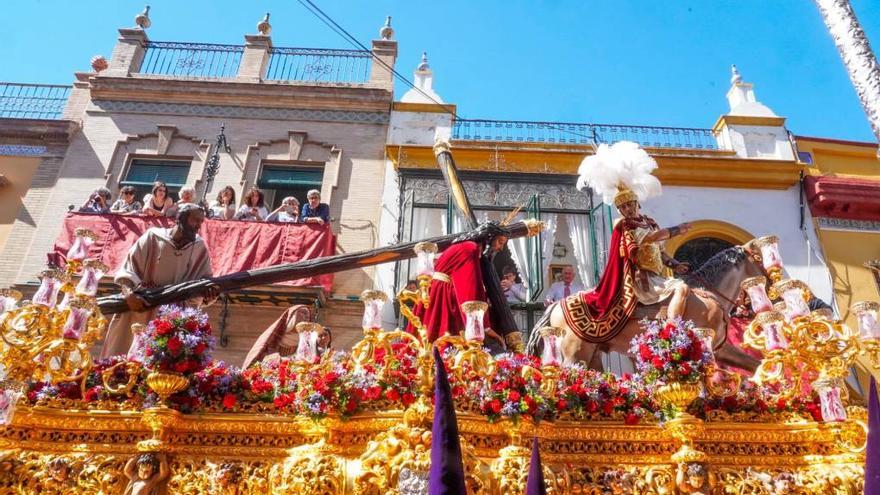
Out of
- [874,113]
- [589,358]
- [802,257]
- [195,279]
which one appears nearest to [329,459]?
[195,279]

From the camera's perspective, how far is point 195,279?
6527 millimetres

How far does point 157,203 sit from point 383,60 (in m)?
6.86

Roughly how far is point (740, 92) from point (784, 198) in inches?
139

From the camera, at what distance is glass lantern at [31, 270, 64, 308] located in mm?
4602

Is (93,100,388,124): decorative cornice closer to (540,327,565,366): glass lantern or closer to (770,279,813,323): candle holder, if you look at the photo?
(540,327,565,366): glass lantern

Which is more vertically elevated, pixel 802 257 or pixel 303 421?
pixel 802 257

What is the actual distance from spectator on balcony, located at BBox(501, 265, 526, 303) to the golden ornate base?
6.07 meters

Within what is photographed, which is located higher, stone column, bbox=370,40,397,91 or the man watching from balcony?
stone column, bbox=370,40,397,91

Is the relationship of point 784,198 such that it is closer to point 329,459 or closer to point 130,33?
point 329,459

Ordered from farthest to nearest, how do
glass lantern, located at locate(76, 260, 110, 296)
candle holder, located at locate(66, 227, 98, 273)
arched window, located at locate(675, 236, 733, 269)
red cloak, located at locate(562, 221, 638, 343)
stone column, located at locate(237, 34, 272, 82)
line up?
stone column, located at locate(237, 34, 272, 82)
arched window, located at locate(675, 236, 733, 269)
red cloak, located at locate(562, 221, 638, 343)
candle holder, located at locate(66, 227, 98, 273)
glass lantern, located at locate(76, 260, 110, 296)

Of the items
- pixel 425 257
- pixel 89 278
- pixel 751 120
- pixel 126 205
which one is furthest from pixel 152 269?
pixel 751 120

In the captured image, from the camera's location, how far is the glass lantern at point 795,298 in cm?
470

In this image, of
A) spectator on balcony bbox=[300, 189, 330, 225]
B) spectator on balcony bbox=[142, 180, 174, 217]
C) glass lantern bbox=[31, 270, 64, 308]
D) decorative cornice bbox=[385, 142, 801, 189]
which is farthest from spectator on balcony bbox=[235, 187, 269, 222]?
glass lantern bbox=[31, 270, 64, 308]

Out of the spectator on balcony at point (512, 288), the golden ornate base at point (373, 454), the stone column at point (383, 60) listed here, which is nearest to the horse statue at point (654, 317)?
the golden ornate base at point (373, 454)
